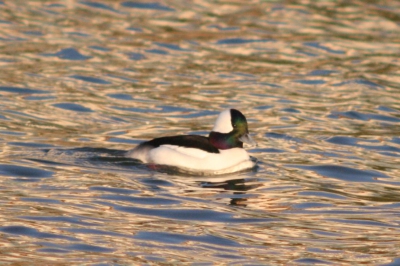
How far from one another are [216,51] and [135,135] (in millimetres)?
6160

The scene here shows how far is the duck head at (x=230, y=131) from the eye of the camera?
1219cm

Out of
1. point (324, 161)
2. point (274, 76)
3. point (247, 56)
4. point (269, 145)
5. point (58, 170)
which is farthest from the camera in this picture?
point (247, 56)

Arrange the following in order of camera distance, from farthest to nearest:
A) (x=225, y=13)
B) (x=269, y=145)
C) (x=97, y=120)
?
1. (x=225, y=13)
2. (x=97, y=120)
3. (x=269, y=145)

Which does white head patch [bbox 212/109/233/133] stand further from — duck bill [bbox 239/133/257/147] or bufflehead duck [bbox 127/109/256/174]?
duck bill [bbox 239/133/257/147]

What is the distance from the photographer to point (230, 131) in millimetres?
12211

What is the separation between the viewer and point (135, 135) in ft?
45.6

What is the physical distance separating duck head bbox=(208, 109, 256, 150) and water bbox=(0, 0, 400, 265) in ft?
1.73

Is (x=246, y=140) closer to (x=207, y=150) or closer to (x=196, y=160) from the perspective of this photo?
(x=207, y=150)

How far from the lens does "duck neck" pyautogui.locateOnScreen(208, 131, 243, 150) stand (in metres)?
12.2

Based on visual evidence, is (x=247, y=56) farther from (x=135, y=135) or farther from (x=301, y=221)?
(x=301, y=221)

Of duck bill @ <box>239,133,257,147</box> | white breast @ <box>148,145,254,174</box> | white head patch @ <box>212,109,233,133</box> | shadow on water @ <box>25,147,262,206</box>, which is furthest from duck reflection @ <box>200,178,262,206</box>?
white head patch @ <box>212,109,233,133</box>

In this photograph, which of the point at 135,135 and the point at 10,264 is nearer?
the point at 10,264

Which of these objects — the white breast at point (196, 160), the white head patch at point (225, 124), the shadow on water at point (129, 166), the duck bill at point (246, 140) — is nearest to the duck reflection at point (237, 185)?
the shadow on water at point (129, 166)

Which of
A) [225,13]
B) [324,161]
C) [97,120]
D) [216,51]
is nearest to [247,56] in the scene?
[216,51]
